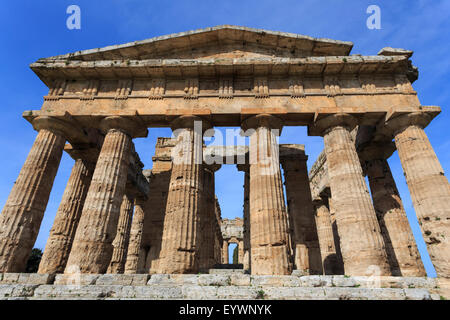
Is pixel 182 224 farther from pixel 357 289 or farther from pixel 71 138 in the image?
pixel 71 138

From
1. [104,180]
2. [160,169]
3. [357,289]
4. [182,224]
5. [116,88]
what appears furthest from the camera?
[160,169]

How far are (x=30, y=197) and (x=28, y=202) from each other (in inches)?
8.3

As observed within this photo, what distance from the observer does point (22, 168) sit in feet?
37.7

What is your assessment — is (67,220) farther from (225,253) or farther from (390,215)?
(225,253)

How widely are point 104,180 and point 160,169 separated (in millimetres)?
7116

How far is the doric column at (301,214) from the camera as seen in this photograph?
1527 centimetres

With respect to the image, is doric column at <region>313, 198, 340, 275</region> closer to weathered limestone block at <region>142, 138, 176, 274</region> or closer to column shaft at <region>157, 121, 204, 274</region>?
column shaft at <region>157, 121, 204, 274</region>

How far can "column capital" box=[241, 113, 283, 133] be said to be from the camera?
1217 cm

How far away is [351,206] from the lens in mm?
10367

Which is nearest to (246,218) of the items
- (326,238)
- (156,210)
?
(326,238)

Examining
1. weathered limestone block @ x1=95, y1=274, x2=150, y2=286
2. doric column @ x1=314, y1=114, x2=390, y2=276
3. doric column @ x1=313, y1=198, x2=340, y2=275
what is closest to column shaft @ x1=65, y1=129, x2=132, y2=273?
weathered limestone block @ x1=95, y1=274, x2=150, y2=286

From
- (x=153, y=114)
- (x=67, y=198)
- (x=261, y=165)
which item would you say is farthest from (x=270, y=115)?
(x=67, y=198)

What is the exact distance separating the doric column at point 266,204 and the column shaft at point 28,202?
8.60 meters

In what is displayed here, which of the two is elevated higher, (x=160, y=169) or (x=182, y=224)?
(x=160, y=169)
